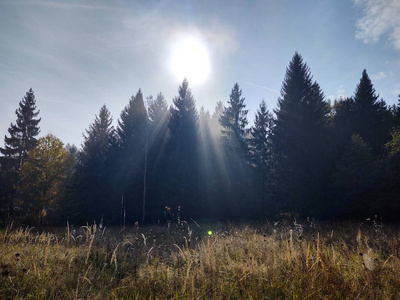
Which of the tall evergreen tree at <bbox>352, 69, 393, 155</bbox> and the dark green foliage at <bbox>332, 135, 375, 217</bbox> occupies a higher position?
the tall evergreen tree at <bbox>352, 69, 393, 155</bbox>

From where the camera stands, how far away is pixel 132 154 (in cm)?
2461

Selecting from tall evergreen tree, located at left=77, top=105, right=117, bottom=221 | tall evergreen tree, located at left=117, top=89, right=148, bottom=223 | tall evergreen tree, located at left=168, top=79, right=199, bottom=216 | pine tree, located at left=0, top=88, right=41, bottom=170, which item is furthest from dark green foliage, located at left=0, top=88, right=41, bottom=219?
tall evergreen tree, located at left=168, top=79, right=199, bottom=216

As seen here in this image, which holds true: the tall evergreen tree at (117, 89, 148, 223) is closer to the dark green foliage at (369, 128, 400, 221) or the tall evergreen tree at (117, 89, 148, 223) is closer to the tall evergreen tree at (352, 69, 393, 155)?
the dark green foliage at (369, 128, 400, 221)

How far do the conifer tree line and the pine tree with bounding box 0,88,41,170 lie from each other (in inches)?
4.1

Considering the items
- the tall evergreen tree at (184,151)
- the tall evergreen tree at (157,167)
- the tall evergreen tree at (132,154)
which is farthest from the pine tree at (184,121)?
the tall evergreen tree at (132,154)

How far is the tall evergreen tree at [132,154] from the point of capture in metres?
23.4

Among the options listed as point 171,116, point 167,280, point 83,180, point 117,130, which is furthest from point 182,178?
point 167,280

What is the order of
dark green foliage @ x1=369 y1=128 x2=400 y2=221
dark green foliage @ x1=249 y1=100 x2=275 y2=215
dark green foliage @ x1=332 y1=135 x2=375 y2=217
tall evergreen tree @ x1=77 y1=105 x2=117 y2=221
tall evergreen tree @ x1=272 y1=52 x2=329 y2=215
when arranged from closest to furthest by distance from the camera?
dark green foliage @ x1=369 y1=128 x2=400 y2=221 → dark green foliage @ x1=332 y1=135 x2=375 y2=217 → tall evergreen tree @ x1=272 y1=52 x2=329 y2=215 → dark green foliage @ x1=249 y1=100 x2=275 y2=215 → tall evergreen tree @ x1=77 y1=105 x2=117 y2=221

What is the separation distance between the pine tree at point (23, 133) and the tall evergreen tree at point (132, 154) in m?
12.6

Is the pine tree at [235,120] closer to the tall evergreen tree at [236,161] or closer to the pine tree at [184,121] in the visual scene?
the tall evergreen tree at [236,161]

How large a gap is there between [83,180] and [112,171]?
3.79 metres

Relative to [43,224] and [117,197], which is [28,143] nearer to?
[43,224]

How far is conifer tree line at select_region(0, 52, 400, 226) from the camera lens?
2058 cm

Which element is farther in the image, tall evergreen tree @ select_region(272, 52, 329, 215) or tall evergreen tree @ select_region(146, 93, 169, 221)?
tall evergreen tree @ select_region(146, 93, 169, 221)
